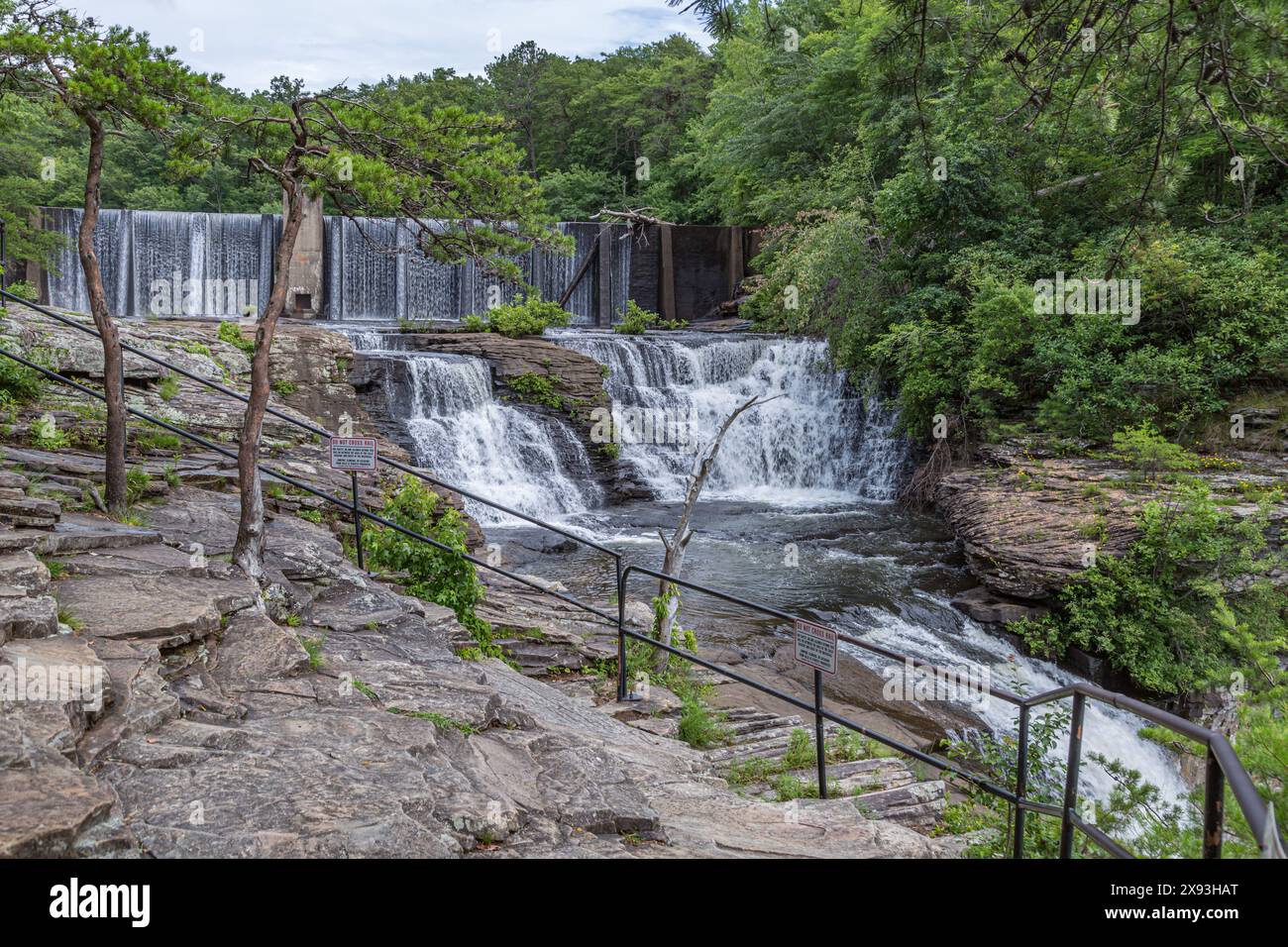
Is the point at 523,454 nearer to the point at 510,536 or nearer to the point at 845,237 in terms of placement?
the point at 510,536

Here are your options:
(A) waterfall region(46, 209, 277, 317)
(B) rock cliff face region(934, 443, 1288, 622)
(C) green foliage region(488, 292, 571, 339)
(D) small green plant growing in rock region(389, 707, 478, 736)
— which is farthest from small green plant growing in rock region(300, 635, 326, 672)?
(A) waterfall region(46, 209, 277, 317)

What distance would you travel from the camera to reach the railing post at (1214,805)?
2197 mm

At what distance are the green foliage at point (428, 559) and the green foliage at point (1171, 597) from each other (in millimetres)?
6882

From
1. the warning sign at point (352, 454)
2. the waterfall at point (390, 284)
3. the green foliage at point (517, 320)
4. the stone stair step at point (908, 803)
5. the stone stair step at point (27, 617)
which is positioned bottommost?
the stone stair step at point (908, 803)

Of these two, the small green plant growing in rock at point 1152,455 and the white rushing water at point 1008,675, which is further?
the small green plant growing in rock at point 1152,455

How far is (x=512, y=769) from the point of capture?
168 inches

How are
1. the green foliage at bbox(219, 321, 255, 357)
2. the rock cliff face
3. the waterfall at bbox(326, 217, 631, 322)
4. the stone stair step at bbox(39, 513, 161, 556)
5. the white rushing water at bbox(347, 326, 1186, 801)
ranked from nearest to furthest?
the stone stair step at bbox(39, 513, 161, 556) → the rock cliff face → the green foliage at bbox(219, 321, 255, 357) → the white rushing water at bbox(347, 326, 1186, 801) → the waterfall at bbox(326, 217, 631, 322)

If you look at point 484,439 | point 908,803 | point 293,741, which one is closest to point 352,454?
point 293,741

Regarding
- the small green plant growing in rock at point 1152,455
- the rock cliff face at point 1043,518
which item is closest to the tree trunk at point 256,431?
the rock cliff face at point 1043,518

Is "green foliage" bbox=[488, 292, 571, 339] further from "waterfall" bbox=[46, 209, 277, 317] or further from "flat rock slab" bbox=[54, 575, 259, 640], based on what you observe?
"flat rock slab" bbox=[54, 575, 259, 640]

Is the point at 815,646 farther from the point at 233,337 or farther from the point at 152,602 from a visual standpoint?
the point at 233,337

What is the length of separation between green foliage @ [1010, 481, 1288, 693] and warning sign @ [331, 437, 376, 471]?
26.5ft

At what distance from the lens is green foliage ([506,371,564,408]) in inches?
703

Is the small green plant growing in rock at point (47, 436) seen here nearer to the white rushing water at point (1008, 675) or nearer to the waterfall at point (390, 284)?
the white rushing water at point (1008, 675)
